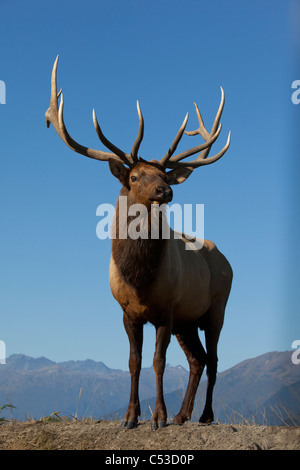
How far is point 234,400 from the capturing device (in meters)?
8.87

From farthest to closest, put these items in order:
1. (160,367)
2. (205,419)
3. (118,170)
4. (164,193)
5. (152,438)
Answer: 1. (205,419)
2. (118,170)
3. (160,367)
4. (164,193)
5. (152,438)

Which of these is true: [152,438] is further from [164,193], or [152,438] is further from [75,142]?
[75,142]

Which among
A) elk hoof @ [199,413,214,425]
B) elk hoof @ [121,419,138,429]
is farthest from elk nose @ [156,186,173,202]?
elk hoof @ [199,413,214,425]

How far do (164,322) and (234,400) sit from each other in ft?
8.23

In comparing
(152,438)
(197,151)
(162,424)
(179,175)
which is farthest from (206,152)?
(152,438)

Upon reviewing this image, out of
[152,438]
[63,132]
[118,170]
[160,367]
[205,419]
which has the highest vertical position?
[63,132]

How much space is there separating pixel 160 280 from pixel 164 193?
1061mm

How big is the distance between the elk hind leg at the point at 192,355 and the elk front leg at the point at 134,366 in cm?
120

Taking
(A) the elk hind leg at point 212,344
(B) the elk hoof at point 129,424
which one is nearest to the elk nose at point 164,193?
(A) the elk hind leg at point 212,344

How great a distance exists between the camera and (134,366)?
23.2 ft

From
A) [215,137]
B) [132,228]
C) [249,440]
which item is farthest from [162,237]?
[249,440]

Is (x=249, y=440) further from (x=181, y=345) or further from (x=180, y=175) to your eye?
(x=180, y=175)

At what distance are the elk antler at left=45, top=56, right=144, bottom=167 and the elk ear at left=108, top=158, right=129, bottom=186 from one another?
0.13 m

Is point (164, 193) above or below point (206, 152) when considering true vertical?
below
